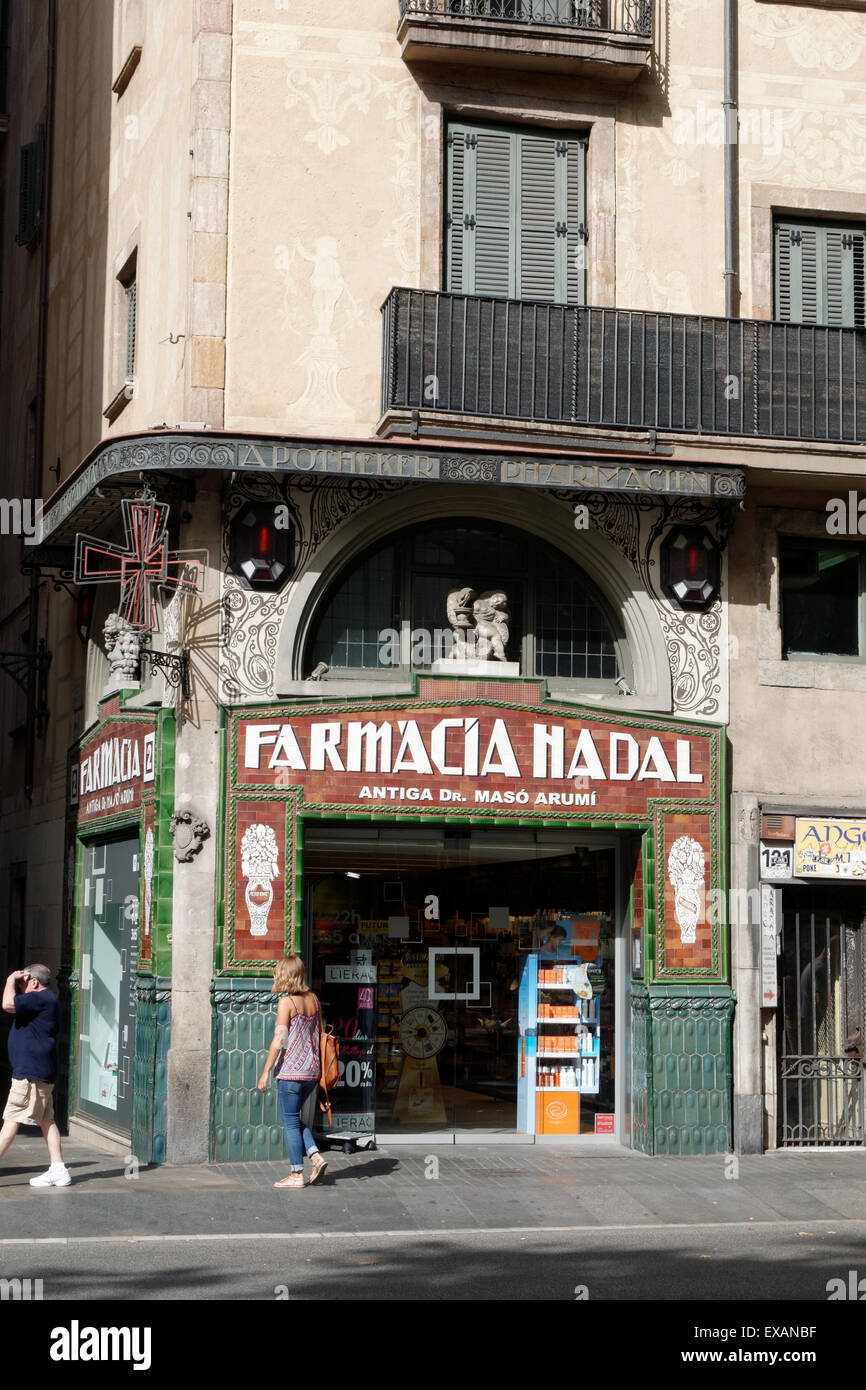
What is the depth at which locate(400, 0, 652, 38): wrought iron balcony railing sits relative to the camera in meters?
16.8

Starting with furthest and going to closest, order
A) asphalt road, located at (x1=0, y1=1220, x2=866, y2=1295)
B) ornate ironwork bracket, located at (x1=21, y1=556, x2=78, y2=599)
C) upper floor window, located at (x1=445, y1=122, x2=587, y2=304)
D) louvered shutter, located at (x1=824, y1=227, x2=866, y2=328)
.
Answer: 1. ornate ironwork bracket, located at (x1=21, y1=556, x2=78, y2=599)
2. louvered shutter, located at (x1=824, y1=227, x2=866, y2=328)
3. upper floor window, located at (x1=445, y1=122, x2=587, y2=304)
4. asphalt road, located at (x1=0, y1=1220, x2=866, y2=1295)

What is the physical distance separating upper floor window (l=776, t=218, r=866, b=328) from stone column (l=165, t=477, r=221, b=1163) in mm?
6093

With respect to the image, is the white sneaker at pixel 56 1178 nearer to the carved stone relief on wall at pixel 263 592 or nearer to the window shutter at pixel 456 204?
the carved stone relief on wall at pixel 263 592

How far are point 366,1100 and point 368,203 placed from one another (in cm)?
817

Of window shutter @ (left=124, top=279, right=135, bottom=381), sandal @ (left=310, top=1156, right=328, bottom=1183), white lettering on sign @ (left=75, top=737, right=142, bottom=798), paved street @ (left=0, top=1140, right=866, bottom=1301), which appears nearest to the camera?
paved street @ (left=0, top=1140, right=866, bottom=1301)

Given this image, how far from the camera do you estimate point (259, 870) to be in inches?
618

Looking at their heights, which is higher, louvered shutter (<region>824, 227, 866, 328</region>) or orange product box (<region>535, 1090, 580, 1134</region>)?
louvered shutter (<region>824, 227, 866, 328</region>)

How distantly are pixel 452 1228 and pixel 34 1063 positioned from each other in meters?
3.64

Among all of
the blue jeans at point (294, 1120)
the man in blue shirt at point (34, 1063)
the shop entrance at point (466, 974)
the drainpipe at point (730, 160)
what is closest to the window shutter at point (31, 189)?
the drainpipe at point (730, 160)

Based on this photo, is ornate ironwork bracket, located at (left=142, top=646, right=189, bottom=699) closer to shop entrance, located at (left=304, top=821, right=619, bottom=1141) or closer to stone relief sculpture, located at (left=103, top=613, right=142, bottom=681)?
stone relief sculpture, located at (left=103, top=613, right=142, bottom=681)

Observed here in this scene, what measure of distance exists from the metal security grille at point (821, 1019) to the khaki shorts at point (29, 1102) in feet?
22.4

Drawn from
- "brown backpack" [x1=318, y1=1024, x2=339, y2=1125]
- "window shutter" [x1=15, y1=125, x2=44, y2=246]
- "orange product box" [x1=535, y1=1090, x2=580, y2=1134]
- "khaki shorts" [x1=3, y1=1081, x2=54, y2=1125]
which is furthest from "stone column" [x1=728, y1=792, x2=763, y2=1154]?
"window shutter" [x1=15, y1=125, x2=44, y2=246]

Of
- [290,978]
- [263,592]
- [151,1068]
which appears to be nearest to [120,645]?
[263,592]

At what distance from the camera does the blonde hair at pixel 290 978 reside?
1408cm
